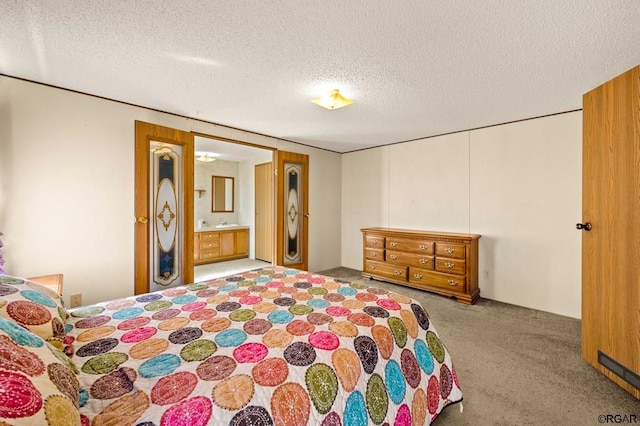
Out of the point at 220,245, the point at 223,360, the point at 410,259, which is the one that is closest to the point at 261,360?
the point at 223,360

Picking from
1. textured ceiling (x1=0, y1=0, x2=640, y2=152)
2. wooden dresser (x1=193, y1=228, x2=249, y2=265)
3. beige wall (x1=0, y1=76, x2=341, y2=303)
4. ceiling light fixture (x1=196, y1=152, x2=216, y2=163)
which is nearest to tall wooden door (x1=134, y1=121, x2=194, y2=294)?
beige wall (x1=0, y1=76, x2=341, y2=303)

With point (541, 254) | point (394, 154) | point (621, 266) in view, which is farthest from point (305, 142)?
point (621, 266)

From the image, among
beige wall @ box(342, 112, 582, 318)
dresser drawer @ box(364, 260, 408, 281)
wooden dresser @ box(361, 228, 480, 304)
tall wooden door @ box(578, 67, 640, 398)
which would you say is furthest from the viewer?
dresser drawer @ box(364, 260, 408, 281)

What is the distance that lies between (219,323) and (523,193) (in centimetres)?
383

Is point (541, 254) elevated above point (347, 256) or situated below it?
above

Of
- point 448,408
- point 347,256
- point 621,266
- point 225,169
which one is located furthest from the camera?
point 225,169

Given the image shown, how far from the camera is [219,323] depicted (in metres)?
1.45

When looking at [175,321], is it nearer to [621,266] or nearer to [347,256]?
[621,266]

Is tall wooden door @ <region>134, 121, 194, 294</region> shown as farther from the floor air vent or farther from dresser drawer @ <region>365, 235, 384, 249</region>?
the floor air vent

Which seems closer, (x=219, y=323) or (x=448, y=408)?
(x=219, y=323)

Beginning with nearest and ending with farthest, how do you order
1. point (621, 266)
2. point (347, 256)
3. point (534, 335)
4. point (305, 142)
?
point (621, 266) < point (534, 335) < point (305, 142) < point (347, 256)

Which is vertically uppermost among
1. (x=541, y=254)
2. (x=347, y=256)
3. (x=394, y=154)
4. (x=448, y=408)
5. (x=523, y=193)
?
(x=394, y=154)

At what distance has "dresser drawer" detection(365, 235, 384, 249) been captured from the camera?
4547 millimetres

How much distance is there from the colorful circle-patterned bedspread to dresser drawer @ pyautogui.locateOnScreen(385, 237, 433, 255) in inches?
92.4
